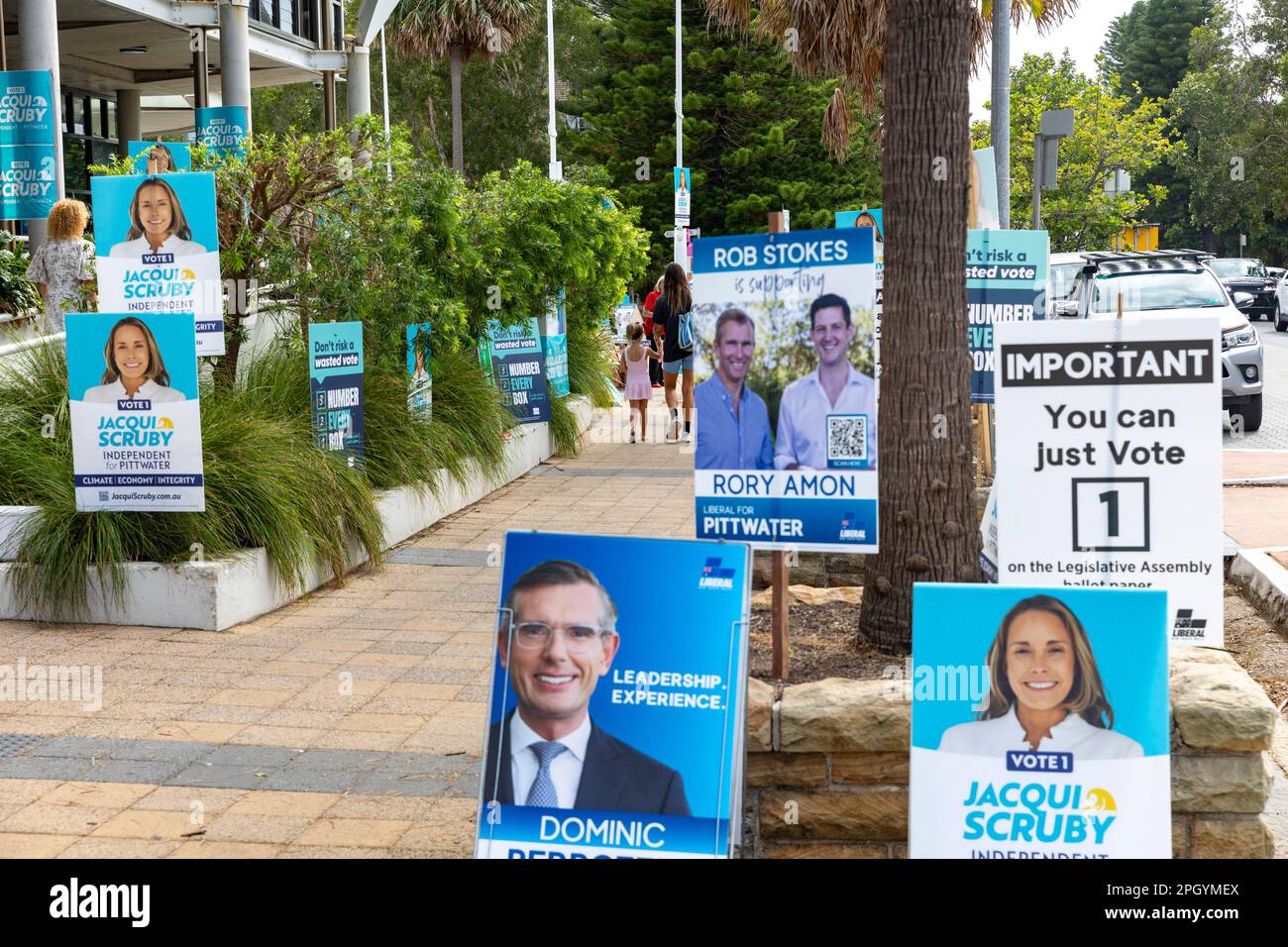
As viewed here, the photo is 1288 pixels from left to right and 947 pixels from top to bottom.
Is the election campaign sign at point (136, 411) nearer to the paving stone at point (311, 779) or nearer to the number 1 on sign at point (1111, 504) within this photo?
the paving stone at point (311, 779)

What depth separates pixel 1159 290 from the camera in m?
17.2

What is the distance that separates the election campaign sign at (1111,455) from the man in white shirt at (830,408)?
447 mm

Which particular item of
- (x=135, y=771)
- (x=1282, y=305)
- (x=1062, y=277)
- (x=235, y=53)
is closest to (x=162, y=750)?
(x=135, y=771)

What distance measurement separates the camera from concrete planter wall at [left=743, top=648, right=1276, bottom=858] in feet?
14.2

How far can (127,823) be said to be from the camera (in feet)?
16.5

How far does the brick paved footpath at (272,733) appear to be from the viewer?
16.3ft

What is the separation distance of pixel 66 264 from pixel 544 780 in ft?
26.7

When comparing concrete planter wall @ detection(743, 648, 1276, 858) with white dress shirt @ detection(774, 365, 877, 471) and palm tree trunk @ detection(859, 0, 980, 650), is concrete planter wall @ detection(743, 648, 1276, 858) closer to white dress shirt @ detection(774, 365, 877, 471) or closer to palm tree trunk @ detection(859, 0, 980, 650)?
white dress shirt @ detection(774, 365, 877, 471)

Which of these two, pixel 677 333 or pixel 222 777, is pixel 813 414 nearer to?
pixel 222 777

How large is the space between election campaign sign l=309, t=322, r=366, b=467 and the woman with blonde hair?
83.0 inches

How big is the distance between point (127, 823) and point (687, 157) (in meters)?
37.5

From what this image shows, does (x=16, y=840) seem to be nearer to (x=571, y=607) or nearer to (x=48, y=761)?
(x=48, y=761)

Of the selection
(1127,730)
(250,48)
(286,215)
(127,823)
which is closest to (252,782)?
(127,823)

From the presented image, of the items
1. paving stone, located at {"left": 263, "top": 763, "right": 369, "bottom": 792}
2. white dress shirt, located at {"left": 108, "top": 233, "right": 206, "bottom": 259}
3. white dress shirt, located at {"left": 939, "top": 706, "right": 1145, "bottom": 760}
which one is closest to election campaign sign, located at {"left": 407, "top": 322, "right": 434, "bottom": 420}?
white dress shirt, located at {"left": 108, "top": 233, "right": 206, "bottom": 259}
